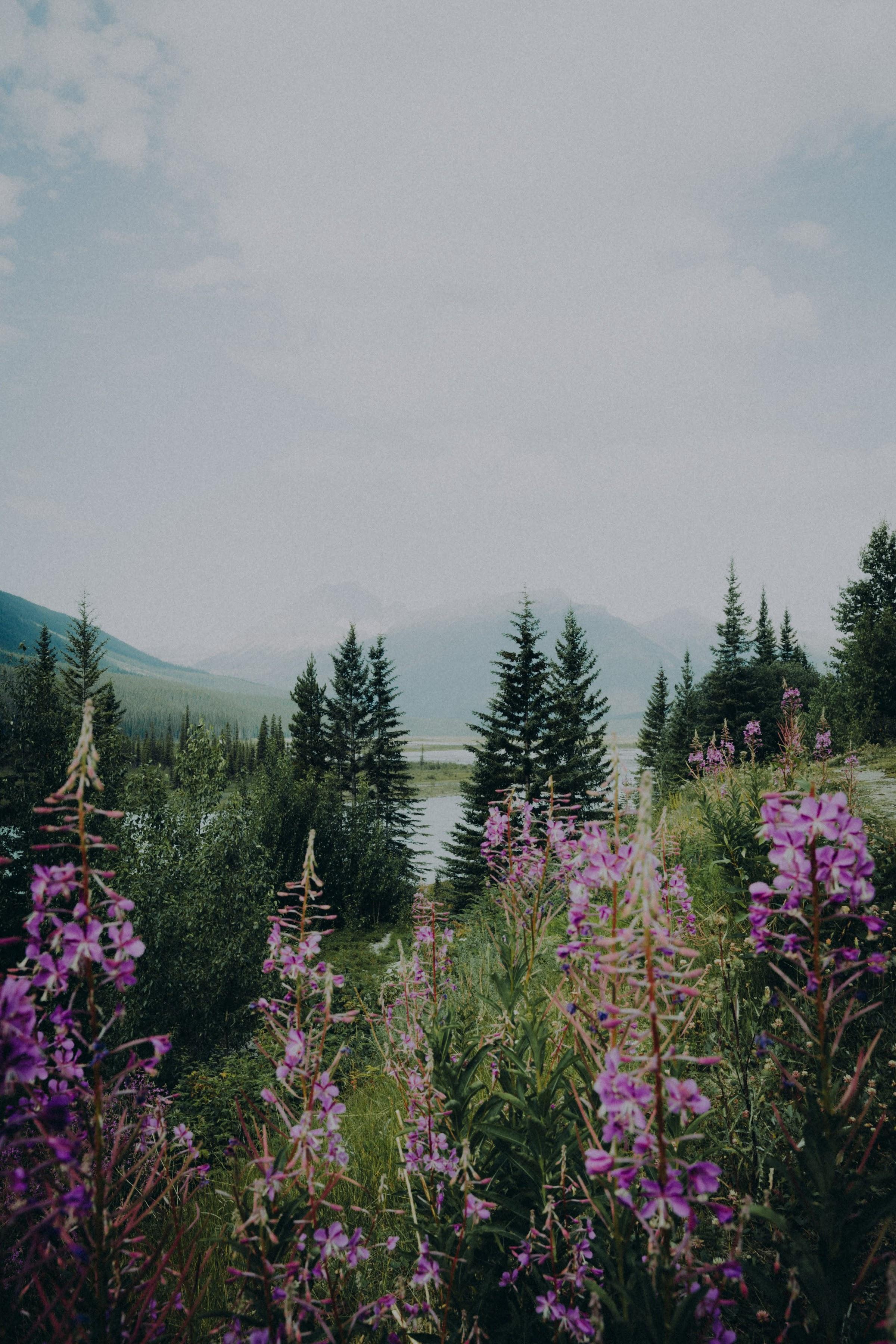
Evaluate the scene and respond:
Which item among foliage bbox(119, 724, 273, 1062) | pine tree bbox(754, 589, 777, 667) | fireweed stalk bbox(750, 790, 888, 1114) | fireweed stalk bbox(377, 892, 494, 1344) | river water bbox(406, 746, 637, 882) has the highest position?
pine tree bbox(754, 589, 777, 667)

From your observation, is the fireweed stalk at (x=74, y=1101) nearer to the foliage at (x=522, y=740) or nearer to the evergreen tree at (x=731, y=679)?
the foliage at (x=522, y=740)

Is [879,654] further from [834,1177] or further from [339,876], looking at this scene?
[834,1177]

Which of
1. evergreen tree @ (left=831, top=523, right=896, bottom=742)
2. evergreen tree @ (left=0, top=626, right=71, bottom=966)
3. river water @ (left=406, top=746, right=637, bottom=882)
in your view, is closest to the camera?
evergreen tree @ (left=0, top=626, right=71, bottom=966)

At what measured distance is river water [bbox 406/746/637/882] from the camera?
3081 centimetres

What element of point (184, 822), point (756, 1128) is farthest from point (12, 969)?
point (184, 822)

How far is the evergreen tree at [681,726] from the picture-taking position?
35375 mm

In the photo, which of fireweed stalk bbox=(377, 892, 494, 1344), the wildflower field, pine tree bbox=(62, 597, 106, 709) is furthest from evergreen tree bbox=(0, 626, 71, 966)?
pine tree bbox=(62, 597, 106, 709)

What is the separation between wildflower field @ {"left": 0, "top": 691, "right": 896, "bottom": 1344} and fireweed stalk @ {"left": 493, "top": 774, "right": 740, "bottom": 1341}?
0.01m

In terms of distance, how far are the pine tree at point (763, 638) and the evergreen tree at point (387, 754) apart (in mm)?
32729

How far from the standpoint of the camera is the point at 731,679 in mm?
39281

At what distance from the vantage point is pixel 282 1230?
1.80 metres

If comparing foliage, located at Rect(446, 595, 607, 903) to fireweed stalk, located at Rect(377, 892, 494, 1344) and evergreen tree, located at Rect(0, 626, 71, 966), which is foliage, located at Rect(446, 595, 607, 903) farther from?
fireweed stalk, located at Rect(377, 892, 494, 1344)

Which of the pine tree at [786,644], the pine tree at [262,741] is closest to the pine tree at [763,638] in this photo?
the pine tree at [786,644]

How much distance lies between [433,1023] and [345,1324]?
3.16 ft
